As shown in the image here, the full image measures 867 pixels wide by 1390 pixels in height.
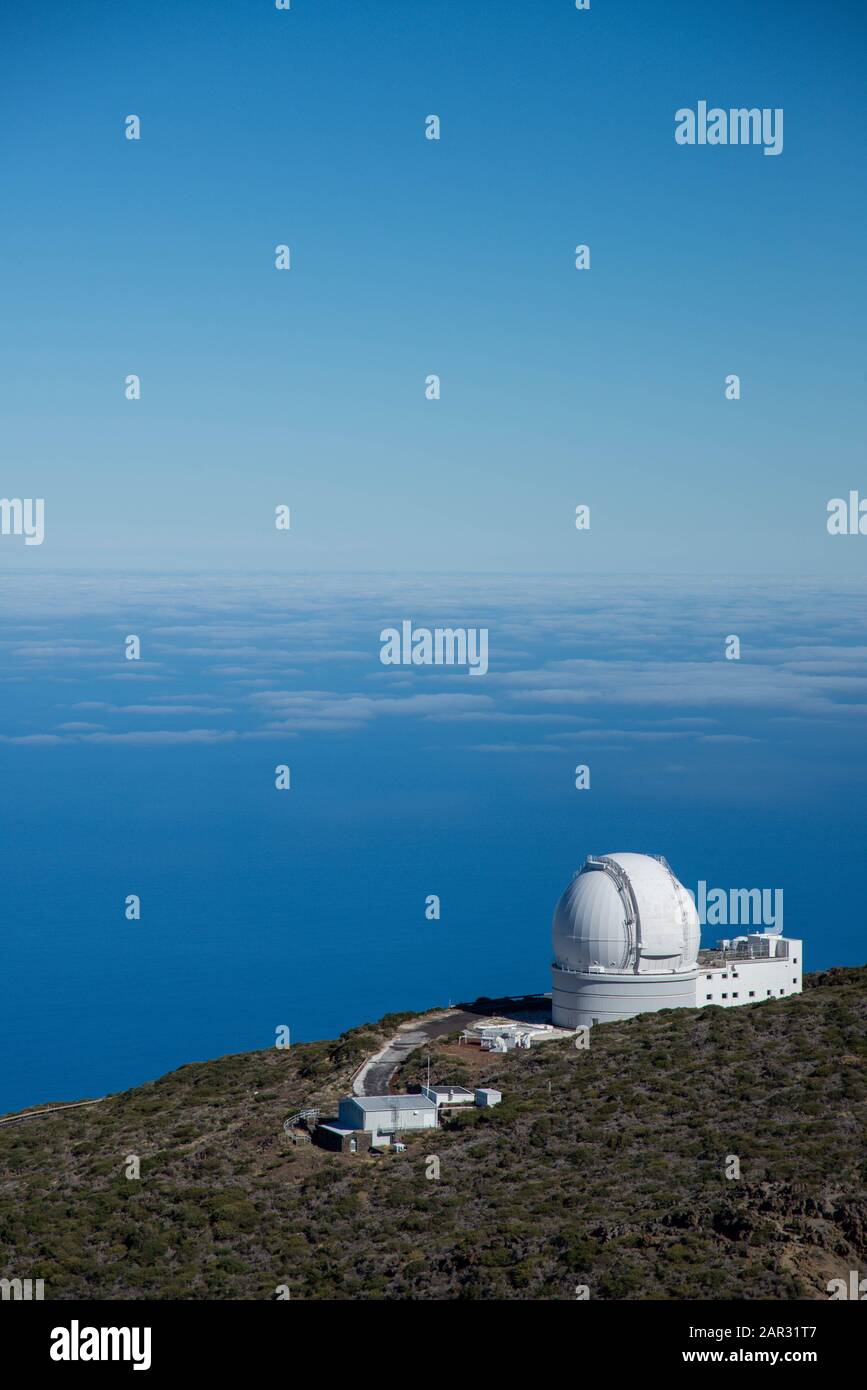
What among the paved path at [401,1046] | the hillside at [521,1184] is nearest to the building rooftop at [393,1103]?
the hillside at [521,1184]

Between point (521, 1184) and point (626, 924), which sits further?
point (626, 924)

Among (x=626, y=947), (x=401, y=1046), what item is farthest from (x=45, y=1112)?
(x=626, y=947)

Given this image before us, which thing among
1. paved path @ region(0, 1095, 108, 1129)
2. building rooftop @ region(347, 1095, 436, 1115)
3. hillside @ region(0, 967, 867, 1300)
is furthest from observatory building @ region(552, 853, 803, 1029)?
paved path @ region(0, 1095, 108, 1129)

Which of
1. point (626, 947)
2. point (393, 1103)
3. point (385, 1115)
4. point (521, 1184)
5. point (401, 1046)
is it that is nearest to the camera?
point (521, 1184)

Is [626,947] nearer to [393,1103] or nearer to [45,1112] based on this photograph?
[393,1103]
